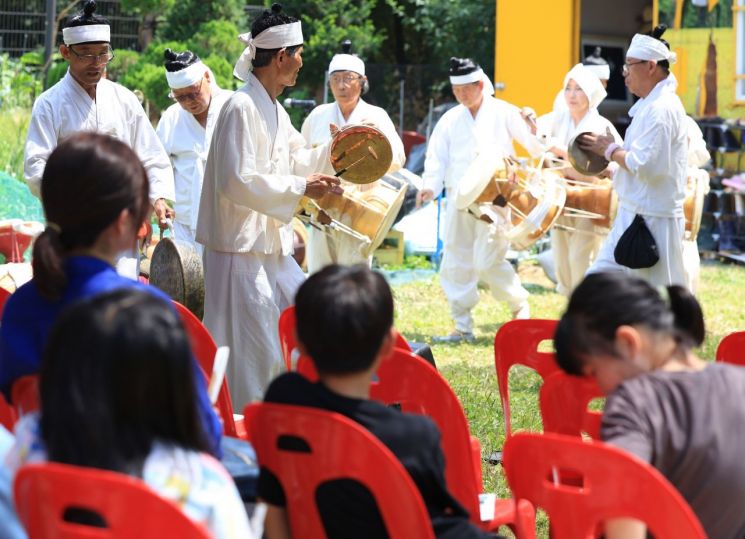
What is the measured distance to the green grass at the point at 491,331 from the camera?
224 inches

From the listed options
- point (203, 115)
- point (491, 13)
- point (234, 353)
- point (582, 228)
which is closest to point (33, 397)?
point (234, 353)

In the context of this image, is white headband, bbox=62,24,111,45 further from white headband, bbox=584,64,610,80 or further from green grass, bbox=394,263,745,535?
white headband, bbox=584,64,610,80

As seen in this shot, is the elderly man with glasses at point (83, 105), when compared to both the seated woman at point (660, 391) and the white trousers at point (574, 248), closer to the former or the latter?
the seated woman at point (660, 391)

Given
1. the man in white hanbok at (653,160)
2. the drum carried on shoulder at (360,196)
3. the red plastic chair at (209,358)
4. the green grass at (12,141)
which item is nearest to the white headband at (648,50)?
the man in white hanbok at (653,160)

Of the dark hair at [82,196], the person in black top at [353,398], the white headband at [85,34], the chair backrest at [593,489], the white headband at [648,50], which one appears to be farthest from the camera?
the white headband at [648,50]

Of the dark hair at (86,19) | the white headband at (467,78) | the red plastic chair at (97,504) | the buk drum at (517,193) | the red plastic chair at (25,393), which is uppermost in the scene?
the dark hair at (86,19)

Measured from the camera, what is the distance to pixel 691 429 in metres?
2.34

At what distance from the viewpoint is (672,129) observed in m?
6.21

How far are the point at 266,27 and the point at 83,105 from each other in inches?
41.4

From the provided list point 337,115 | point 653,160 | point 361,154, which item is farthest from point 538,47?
point 361,154

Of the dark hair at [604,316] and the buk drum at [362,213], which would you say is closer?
the dark hair at [604,316]

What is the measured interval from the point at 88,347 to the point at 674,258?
489cm

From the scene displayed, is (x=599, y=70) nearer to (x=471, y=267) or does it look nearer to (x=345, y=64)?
(x=471, y=267)

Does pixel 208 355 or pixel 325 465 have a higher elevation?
pixel 325 465
